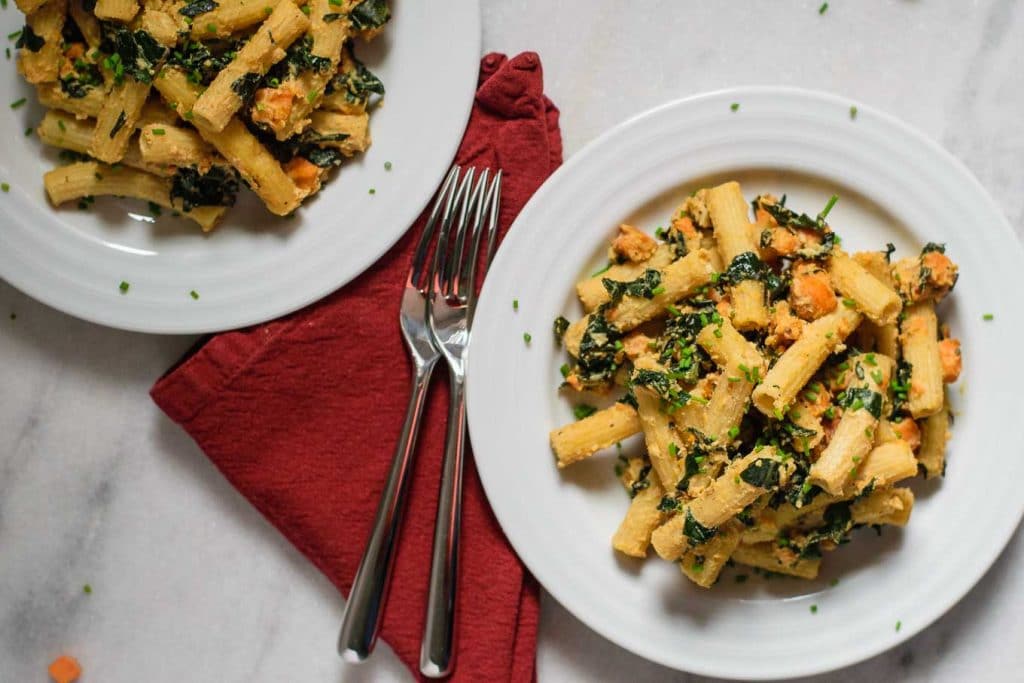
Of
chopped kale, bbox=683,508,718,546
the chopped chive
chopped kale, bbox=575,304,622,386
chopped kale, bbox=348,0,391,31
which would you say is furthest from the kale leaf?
chopped kale, bbox=683,508,718,546

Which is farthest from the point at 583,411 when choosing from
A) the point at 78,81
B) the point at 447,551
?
the point at 78,81

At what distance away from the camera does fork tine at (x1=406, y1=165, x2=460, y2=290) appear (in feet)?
6.88

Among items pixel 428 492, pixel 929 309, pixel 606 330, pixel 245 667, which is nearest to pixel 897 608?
pixel 929 309

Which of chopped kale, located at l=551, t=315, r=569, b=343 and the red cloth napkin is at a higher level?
chopped kale, located at l=551, t=315, r=569, b=343

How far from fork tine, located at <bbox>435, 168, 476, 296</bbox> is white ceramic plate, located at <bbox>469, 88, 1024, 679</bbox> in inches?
5.1

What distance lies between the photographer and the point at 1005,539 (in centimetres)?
200

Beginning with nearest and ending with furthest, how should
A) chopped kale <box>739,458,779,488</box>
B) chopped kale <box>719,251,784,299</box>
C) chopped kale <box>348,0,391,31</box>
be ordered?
chopped kale <box>739,458,779,488</box>
chopped kale <box>719,251,784,299</box>
chopped kale <box>348,0,391,31</box>

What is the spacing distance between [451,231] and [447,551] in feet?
2.40

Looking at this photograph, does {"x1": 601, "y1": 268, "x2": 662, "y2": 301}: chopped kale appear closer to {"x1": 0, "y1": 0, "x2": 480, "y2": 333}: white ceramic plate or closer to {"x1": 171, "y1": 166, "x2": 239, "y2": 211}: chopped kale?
{"x1": 0, "y1": 0, "x2": 480, "y2": 333}: white ceramic plate

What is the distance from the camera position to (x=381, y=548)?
2135 mm

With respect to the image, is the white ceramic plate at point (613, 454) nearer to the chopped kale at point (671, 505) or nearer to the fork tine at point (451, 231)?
the fork tine at point (451, 231)

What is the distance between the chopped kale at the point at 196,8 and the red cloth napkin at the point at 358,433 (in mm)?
600

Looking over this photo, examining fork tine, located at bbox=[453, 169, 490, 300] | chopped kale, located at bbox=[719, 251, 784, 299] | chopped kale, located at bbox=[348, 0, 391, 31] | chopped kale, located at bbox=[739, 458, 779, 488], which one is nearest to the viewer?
chopped kale, located at bbox=[739, 458, 779, 488]

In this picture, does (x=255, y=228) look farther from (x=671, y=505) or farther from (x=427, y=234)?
(x=671, y=505)
